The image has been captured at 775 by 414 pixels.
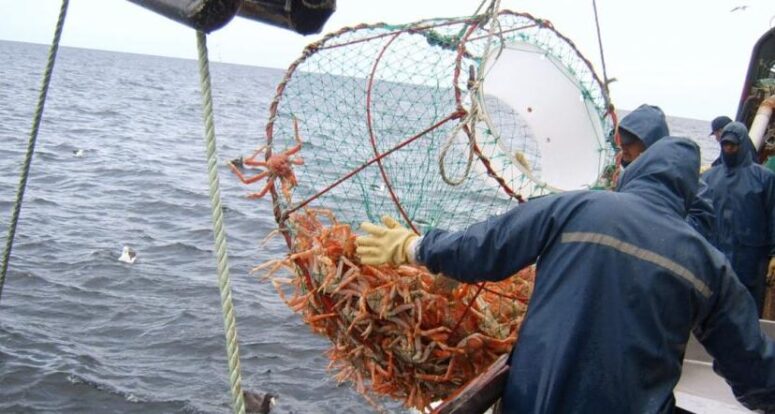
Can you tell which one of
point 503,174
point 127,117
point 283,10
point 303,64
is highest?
point 283,10

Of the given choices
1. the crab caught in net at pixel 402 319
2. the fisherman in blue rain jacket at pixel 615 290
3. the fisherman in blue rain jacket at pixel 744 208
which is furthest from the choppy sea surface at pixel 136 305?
the fisherman in blue rain jacket at pixel 615 290

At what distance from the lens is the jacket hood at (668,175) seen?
8.64 ft

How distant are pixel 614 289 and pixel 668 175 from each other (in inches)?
20.0

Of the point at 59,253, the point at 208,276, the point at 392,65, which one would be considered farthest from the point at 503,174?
the point at 59,253

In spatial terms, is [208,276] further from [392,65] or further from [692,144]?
[692,144]

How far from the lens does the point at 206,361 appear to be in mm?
10023

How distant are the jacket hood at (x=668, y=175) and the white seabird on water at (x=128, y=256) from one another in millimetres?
12480

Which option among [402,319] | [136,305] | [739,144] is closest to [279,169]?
[402,319]

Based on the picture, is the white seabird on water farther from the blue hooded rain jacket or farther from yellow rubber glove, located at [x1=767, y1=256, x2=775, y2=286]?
the blue hooded rain jacket

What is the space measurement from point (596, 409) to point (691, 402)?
1.50 m

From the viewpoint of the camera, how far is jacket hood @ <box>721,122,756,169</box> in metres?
6.17

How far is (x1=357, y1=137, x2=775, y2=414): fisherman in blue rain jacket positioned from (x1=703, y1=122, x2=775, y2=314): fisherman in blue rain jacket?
3857mm

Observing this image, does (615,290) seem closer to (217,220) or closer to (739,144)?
(217,220)

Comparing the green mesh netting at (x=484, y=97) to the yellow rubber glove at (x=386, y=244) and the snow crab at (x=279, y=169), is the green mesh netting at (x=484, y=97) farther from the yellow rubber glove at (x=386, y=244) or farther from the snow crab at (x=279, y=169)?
the yellow rubber glove at (x=386, y=244)
